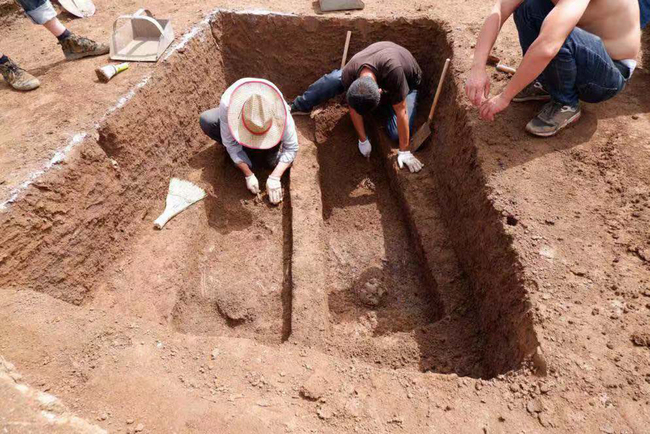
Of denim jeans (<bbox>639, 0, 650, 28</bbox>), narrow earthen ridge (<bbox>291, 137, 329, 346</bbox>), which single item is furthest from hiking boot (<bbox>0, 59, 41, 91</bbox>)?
denim jeans (<bbox>639, 0, 650, 28</bbox>)

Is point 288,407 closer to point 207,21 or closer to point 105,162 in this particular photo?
point 105,162

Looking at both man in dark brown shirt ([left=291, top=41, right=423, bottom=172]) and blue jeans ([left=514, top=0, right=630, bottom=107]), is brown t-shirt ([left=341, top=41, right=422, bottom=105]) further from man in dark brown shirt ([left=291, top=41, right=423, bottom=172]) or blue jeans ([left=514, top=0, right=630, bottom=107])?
blue jeans ([left=514, top=0, right=630, bottom=107])

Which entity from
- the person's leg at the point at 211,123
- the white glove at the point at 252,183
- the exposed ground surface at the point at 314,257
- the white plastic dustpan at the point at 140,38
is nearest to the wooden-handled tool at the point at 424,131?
the exposed ground surface at the point at 314,257

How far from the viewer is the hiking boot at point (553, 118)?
2.95 meters

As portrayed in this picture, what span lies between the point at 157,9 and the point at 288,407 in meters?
4.56

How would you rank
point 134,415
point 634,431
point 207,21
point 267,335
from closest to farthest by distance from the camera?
1. point 634,431
2. point 134,415
3. point 267,335
4. point 207,21

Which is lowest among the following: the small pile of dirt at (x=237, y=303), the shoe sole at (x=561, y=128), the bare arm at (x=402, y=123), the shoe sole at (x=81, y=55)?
the small pile of dirt at (x=237, y=303)

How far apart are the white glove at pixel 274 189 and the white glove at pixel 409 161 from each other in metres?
1.17

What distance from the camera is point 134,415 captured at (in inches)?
75.5

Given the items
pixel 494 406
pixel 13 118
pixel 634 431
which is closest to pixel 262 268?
pixel 494 406

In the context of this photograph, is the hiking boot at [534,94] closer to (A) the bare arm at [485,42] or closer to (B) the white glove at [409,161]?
(A) the bare arm at [485,42]

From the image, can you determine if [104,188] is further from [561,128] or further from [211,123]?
[561,128]

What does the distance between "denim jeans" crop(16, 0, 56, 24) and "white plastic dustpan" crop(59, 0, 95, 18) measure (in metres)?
1.13

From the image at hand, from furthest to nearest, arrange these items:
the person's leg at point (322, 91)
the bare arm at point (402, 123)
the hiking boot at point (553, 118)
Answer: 1. the person's leg at point (322, 91)
2. the bare arm at point (402, 123)
3. the hiking boot at point (553, 118)
